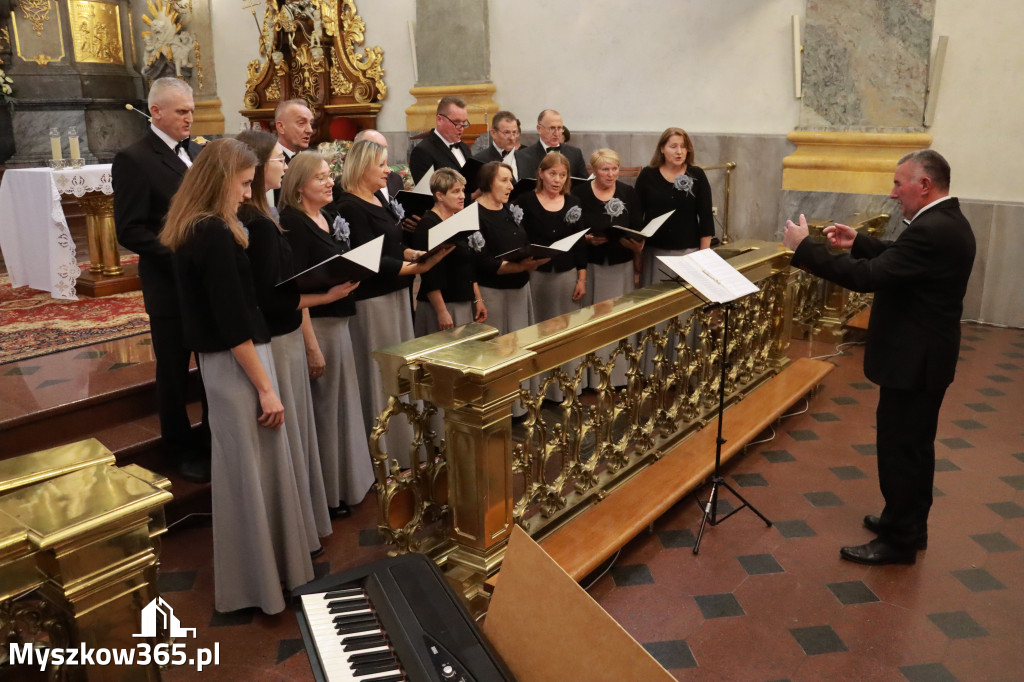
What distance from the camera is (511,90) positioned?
10.1 meters

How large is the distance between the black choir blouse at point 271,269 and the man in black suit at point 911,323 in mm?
2236

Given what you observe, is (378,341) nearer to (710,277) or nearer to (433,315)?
(433,315)

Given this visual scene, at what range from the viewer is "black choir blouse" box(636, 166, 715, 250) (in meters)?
5.62

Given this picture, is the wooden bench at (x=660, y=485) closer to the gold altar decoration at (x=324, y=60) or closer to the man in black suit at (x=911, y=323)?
the man in black suit at (x=911, y=323)

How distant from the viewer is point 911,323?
3496 mm

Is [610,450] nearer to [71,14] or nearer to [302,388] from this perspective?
[302,388]

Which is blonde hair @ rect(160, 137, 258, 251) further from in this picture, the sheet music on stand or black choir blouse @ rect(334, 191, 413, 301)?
the sheet music on stand

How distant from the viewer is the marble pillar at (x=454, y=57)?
10102 millimetres

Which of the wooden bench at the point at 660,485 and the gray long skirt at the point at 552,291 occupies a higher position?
Answer: the gray long skirt at the point at 552,291

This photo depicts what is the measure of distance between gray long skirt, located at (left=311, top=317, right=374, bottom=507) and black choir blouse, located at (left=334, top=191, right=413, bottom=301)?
0.75 feet

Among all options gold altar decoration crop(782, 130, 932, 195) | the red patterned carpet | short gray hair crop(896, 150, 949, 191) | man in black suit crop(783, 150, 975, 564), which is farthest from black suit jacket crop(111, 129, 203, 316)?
gold altar decoration crop(782, 130, 932, 195)

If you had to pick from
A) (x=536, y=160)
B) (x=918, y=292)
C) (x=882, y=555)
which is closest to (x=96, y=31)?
(x=536, y=160)

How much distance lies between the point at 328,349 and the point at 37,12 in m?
9.79

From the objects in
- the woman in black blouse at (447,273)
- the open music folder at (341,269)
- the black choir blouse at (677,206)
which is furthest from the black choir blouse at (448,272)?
the black choir blouse at (677,206)
